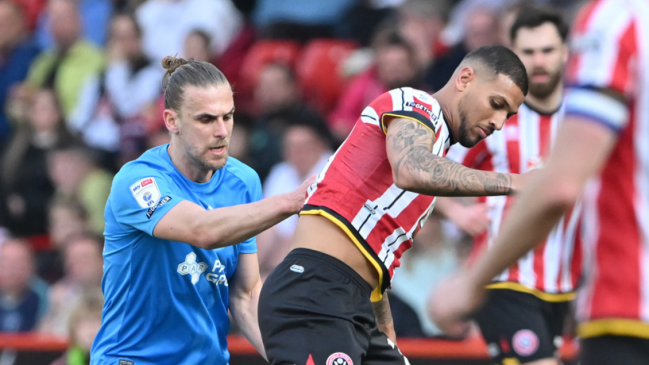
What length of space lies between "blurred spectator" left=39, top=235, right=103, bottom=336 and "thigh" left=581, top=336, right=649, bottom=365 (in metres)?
6.52

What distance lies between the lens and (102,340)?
4.35 meters

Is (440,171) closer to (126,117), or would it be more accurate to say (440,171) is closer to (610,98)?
(610,98)

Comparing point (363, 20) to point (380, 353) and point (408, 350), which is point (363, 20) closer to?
point (408, 350)

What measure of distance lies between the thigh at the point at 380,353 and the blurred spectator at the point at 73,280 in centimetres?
474

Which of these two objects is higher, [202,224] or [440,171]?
[440,171]

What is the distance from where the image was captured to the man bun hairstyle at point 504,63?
13.4 ft

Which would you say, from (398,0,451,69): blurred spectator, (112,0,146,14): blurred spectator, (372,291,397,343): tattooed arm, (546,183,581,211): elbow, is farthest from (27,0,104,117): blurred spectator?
(546,183,581,211): elbow

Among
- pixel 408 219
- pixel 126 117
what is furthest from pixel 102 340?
pixel 126 117

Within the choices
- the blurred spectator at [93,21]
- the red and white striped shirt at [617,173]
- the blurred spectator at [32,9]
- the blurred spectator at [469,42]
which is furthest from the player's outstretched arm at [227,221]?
the blurred spectator at [32,9]

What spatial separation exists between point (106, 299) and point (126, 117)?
6419mm

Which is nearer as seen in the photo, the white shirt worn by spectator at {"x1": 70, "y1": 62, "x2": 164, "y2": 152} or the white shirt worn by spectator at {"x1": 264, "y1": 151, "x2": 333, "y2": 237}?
the white shirt worn by spectator at {"x1": 264, "y1": 151, "x2": 333, "y2": 237}

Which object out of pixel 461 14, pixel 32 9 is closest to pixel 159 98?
pixel 461 14

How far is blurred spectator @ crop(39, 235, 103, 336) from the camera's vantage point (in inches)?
332

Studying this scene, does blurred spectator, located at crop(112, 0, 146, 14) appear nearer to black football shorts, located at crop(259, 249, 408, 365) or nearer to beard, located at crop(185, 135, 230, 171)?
beard, located at crop(185, 135, 230, 171)
